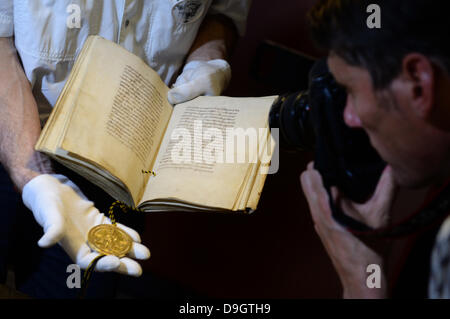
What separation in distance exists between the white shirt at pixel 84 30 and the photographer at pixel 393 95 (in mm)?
497

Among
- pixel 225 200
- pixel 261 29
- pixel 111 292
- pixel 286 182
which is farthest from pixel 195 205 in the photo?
pixel 261 29

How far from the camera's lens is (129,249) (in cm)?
75

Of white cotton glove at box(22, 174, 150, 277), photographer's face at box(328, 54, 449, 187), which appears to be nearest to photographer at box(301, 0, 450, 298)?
photographer's face at box(328, 54, 449, 187)

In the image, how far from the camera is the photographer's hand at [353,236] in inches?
24.6

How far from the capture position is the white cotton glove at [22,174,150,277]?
2.29 ft

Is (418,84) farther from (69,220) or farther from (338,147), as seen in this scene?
(69,220)

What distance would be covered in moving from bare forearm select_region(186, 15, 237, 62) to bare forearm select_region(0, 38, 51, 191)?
402 millimetres

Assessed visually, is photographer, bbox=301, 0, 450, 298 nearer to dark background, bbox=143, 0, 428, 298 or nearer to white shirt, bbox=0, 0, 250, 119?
white shirt, bbox=0, 0, 250, 119

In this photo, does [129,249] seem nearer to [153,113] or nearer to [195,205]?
[195,205]

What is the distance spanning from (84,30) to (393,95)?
65cm

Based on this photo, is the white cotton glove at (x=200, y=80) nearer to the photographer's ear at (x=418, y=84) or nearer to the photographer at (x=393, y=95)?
the photographer at (x=393, y=95)

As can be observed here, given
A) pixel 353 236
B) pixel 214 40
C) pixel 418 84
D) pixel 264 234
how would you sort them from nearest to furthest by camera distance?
pixel 418 84, pixel 353 236, pixel 214 40, pixel 264 234

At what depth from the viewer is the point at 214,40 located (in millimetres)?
1130

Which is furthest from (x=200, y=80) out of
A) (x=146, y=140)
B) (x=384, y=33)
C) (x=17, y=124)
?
(x=384, y=33)
